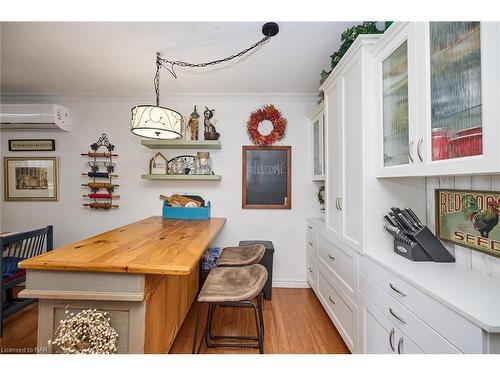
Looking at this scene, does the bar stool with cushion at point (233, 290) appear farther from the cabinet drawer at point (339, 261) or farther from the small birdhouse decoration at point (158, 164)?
the small birdhouse decoration at point (158, 164)

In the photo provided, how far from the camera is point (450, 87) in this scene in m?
0.96

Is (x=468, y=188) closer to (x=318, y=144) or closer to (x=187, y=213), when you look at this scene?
(x=318, y=144)

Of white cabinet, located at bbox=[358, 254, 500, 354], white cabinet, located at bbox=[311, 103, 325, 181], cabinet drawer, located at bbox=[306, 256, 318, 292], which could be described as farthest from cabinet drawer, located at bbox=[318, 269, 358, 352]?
white cabinet, located at bbox=[311, 103, 325, 181]

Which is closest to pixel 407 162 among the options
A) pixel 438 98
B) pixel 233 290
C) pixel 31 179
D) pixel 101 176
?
pixel 438 98

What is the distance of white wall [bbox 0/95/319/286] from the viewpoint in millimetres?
2896

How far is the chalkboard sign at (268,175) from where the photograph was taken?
113 inches

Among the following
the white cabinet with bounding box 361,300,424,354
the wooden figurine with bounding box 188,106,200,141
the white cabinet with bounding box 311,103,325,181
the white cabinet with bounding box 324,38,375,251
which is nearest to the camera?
the white cabinet with bounding box 361,300,424,354

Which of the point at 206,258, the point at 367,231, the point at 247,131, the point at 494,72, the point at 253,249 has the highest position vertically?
the point at 247,131

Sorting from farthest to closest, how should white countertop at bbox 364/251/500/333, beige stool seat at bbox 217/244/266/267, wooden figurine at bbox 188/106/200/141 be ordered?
wooden figurine at bbox 188/106/200/141 → beige stool seat at bbox 217/244/266/267 → white countertop at bbox 364/251/500/333

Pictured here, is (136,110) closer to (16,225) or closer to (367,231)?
(367,231)

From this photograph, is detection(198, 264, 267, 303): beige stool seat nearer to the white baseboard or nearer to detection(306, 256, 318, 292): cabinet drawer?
detection(306, 256, 318, 292): cabinet drawer

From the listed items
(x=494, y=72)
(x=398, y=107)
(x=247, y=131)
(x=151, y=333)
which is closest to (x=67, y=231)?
(x=151, y=333)

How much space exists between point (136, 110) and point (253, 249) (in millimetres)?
1546

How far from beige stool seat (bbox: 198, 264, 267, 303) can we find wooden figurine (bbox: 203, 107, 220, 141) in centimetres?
162
